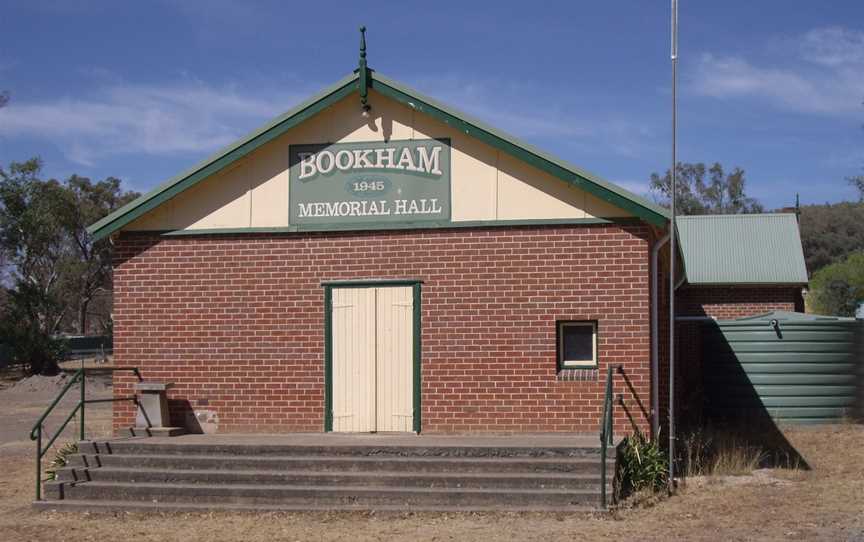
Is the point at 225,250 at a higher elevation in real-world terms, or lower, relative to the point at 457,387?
higher

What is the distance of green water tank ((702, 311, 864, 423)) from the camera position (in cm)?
1930

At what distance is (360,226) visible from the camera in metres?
14.4

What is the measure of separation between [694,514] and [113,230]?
349 inches

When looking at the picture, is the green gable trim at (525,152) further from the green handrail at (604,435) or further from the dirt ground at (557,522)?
the dirt ground at (557,522)

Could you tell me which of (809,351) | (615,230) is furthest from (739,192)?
(615,230)

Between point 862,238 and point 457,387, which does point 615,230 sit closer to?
point 457,387

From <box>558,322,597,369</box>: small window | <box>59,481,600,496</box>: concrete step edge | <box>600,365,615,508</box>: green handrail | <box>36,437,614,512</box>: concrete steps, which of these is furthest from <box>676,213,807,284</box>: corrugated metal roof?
<box>59,481,600,496</box>: concrete step edge

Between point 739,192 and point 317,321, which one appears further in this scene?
point 739,192

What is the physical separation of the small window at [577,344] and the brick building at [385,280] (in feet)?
0.09

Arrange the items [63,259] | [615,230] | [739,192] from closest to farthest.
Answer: [615,230] → [63,259] → [739,192]

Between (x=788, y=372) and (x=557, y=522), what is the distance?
9.89 meters

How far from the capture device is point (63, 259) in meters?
58.5

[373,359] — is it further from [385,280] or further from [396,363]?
[385,280]

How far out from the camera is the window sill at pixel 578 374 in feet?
44.8
